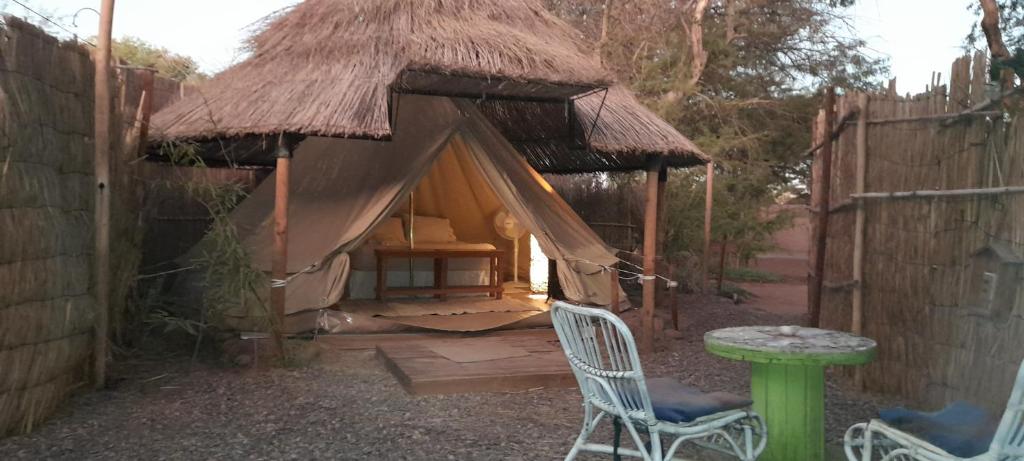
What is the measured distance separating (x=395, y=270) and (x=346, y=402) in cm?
314

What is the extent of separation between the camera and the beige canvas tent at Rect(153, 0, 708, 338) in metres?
5.38

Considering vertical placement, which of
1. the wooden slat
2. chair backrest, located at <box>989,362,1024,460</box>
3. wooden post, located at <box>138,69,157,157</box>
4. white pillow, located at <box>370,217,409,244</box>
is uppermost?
wooden post, located at <box>138,69,157,157</box>

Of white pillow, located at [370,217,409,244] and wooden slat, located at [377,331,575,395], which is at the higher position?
white pillow, located at [370,217,409,244]

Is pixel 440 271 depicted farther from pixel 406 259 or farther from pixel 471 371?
pixel 471 371

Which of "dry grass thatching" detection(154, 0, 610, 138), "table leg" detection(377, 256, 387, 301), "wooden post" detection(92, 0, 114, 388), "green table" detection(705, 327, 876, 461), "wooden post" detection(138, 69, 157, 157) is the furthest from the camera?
"table leg" detection(377, 256, 387, 301)

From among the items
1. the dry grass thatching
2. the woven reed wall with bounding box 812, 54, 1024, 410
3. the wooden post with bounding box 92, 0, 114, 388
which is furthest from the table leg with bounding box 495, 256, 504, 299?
the wooden post with bounding box 92, 0, 114, 388

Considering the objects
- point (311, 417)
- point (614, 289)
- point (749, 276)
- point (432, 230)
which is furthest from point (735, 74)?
point (311, 417)

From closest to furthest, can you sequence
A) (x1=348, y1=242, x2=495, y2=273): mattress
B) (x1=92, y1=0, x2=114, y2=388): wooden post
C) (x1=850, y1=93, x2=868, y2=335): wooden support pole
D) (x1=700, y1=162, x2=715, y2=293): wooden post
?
1. (x1=92, y1=0, x2=114, y2=388): wooden post
2. (x1=850, y1=93, x2=868, y2=335): wooden support pole
3. (x1=348, y1=242, x2=495, y2=273): mattress
4. (x1=700, y1=162, x2=715, y2=293): wooden post

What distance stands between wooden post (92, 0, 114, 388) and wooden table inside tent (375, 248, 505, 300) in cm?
298

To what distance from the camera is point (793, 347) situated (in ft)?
9.81

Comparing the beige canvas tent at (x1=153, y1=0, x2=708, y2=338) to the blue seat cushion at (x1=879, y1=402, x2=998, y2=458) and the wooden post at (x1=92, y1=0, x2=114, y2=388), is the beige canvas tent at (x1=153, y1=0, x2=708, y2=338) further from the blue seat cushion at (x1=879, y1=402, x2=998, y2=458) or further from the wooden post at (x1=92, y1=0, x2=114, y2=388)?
the blue seat cushion at (x1=879, y1=402, x2=998, y2=458)

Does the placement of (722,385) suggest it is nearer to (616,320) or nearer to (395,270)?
(616,320)

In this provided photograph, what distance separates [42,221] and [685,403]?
2.97 meters

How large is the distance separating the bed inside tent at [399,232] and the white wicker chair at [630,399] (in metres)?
3.18
